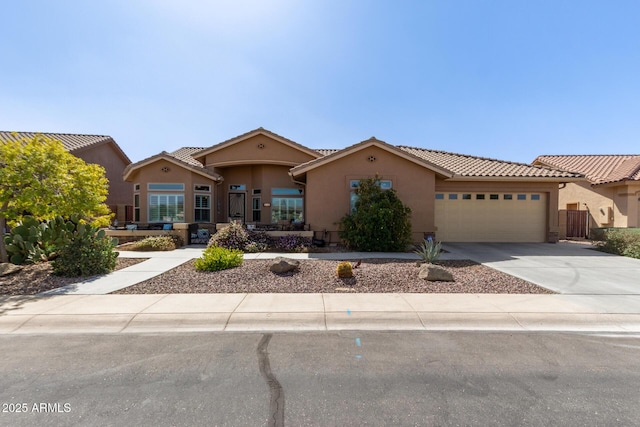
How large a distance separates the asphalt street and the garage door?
416 inches

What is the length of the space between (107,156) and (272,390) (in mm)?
26581

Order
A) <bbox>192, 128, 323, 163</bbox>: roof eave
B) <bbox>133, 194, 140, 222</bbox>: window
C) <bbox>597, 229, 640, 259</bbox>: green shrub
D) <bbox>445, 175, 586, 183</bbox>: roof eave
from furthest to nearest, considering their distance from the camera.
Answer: <bbox>192, 128, 323, 163</bbox>: roof eave < <bbox>133, 194, 140, 222</bbox>: window < <bbox>445, 175, 586, 183</bbox>: roof eave < <bbox>597, 229, 640, 259</bbox>: green shrub

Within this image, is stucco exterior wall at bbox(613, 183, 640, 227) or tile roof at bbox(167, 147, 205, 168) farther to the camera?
tile roof at bbox(167, 147, 205, 168)

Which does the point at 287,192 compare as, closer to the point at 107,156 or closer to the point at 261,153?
the point at 261,153

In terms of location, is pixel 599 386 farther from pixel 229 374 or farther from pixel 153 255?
pixel 153 255

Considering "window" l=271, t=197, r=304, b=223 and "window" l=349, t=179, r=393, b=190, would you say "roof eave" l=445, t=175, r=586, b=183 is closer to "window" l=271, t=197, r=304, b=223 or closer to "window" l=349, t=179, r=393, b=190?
"window" l=349, t=179, r=393, b=190

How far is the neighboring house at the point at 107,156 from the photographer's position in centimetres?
1911

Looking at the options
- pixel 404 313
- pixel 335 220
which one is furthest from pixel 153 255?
pixel 404 313

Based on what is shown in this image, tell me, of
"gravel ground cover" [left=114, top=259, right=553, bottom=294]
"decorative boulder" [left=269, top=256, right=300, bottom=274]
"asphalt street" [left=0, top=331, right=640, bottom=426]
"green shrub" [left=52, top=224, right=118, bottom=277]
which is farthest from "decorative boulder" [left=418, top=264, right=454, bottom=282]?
"green shrub" [left=52, top=224, right=118, bottom=277]

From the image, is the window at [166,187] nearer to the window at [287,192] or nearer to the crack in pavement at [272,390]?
the window at [287,192]

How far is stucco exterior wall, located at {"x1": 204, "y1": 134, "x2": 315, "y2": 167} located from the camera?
16.8 metres

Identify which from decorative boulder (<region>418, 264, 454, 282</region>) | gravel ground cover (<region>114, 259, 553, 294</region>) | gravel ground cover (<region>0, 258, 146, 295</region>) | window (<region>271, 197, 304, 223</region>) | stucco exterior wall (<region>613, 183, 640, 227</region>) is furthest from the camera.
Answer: window (<region>271, 197, 304, 223</region>)

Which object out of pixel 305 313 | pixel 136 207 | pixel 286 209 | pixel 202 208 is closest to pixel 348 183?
pixel 286 209

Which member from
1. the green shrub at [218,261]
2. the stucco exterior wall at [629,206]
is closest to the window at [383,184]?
the green shrub at [218,261]
